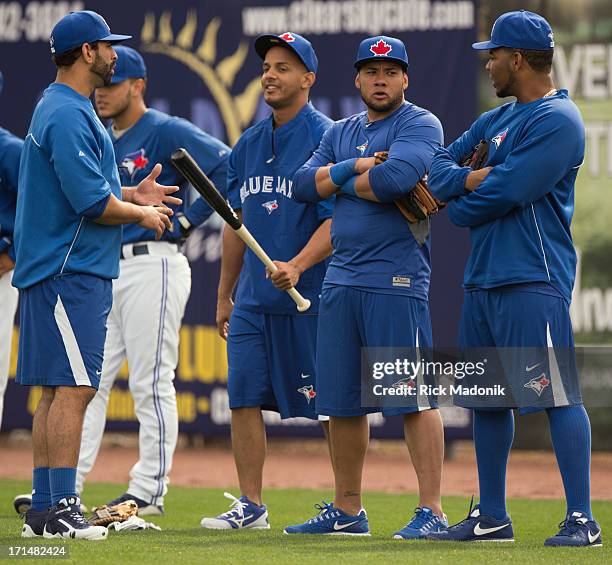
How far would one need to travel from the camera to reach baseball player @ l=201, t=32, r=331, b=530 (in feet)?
22.0

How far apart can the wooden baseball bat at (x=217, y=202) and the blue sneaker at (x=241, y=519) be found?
1.04 meters

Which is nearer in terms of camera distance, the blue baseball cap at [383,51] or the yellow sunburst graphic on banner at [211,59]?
the blue baseball cap at [383,51]

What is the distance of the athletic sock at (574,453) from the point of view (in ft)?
18.4

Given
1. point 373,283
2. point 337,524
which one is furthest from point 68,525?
point 373,283

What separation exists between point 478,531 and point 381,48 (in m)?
2.31

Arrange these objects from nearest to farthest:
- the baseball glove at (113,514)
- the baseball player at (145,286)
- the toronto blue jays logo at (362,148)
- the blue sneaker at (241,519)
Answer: the toronto blue jays logo at (362,148) < the baseball glove at (113,514) < the blue sneaker at (241,519) < the baseball player at (145,286)

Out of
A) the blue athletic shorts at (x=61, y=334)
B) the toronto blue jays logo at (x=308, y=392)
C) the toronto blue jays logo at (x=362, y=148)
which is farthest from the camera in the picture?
the toronto blue jays logo at (x=308, y=392)

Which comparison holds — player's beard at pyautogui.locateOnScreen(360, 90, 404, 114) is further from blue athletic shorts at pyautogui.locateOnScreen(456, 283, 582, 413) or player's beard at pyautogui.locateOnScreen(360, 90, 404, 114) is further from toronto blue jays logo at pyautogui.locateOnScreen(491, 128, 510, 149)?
blue athletic shorts at pyautogui.locateOnScreen(456, 283, 582, 413)

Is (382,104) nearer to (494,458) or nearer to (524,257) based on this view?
(524,257)

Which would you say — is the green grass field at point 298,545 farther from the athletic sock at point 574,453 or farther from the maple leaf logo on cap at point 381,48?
the maple leaf logo on cap at point 381,48

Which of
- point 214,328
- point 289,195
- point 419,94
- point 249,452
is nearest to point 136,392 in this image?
point 249,452

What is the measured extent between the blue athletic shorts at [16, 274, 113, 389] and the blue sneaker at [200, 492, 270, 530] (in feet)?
3.69

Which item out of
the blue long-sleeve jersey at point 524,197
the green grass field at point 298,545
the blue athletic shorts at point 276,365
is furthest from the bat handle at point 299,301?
the green grass field at point 298,545

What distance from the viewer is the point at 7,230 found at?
7.52m
